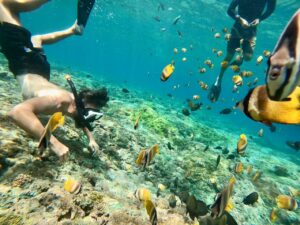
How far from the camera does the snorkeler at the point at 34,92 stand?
4.47 m

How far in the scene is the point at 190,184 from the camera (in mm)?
7660

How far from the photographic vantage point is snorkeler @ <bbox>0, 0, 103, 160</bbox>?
4473 mm

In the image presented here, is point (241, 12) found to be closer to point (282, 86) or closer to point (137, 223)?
point (137, 223)

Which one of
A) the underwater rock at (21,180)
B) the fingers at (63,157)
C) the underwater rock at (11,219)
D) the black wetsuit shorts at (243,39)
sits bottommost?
the underwater rock at (11,219)

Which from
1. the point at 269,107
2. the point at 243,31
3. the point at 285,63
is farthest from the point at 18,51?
the point at 243,31

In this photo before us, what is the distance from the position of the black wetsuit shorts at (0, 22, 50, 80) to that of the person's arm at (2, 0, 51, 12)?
2.33 ft

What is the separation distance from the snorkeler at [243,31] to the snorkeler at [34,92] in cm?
653

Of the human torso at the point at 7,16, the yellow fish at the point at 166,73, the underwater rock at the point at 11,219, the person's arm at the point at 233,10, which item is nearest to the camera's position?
the underwater rock at the point at 11,219

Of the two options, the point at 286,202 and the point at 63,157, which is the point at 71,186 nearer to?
the point at 63,157

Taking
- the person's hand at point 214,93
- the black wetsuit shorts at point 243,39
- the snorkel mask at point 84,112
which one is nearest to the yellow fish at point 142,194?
the snorkel mask at point 84,112

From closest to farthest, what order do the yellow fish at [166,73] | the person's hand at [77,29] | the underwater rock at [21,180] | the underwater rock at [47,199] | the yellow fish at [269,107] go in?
1. the yellow fish at [269,107]
2. the underwater rock at [47,199]
3. the underwater rock at [21,180]
4. the yellow fish at [166,73]
5. the person's hand at [77,29]

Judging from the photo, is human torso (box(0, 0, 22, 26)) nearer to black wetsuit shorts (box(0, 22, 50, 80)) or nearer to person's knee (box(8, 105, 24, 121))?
black wetsuit shorts (box(0, 22, 50, 80))

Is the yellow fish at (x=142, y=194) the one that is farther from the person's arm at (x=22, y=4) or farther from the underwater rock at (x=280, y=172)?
the underwater rock at (x=280, y=172)

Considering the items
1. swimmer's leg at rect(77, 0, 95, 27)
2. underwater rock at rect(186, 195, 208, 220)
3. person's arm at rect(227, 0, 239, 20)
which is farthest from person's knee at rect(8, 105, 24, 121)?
person's arm at rect(227, 0, 239, 20)
